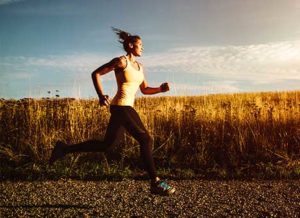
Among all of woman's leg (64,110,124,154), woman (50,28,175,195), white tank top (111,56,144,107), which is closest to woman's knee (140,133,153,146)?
woman (50,28,175,195)

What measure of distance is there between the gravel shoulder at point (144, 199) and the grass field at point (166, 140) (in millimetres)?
528

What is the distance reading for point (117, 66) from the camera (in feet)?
14.2

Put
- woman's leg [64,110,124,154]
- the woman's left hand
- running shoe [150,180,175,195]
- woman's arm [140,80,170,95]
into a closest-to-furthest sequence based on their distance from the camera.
A: running shoe [150,180,175,195], woman's leg [64,110,124,154], the woman's left hand, woman's arm [140,80,170,95]

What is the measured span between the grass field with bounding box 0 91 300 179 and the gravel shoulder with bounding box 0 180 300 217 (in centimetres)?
53

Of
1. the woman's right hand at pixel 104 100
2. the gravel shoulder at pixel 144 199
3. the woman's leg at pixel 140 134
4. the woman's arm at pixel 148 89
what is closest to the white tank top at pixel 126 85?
the woman's leg at pixel 140 134

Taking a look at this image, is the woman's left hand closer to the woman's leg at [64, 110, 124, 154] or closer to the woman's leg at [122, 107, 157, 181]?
the woman's leg at [122, 107, 157, 181]

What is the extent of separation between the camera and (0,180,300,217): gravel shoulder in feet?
13.3

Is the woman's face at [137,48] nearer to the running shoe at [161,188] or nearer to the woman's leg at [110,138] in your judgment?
the woman's leg at [110,138]

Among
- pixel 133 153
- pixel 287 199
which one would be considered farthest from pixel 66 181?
pixel 287 199

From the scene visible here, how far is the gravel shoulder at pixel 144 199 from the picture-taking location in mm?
4047

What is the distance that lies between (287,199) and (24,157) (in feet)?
14.7

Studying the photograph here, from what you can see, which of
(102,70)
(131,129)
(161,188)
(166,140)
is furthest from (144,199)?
(166,140)

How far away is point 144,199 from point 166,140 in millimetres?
2477

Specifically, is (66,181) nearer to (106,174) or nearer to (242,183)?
(106,174)
